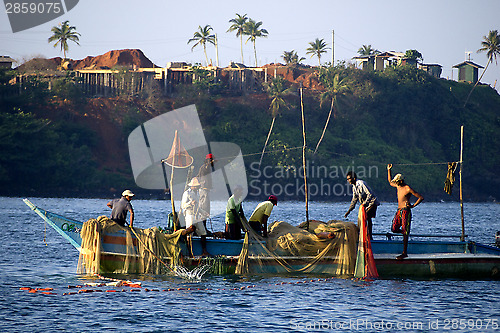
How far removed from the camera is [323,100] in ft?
275

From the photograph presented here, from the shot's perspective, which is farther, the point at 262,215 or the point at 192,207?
the point at 262,215

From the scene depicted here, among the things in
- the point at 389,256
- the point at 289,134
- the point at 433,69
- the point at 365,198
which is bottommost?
the point at 389,256

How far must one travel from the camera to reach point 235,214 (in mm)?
17000

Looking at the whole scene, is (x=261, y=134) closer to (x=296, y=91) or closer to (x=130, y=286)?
(x=296, y=91)

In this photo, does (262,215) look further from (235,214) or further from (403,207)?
(403,207)

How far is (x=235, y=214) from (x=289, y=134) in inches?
2449

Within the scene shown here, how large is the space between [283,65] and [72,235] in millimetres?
79728

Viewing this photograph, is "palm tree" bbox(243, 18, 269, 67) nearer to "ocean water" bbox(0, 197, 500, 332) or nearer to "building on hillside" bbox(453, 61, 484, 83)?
"building on hillside" bbox(453, 61, 484, 83)

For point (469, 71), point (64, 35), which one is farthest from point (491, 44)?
point (64, 35)

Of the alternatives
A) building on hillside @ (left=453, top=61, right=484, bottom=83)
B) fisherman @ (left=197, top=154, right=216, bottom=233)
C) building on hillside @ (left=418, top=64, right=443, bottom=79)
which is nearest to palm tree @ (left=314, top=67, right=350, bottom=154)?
building on hillside @ (left=418, top=64, right=443, bottom=79)

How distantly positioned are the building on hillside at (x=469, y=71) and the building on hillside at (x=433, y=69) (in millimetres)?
4128

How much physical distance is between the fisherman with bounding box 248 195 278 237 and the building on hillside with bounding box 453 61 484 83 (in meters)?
94.0

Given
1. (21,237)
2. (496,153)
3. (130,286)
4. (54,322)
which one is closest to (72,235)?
(130,286)

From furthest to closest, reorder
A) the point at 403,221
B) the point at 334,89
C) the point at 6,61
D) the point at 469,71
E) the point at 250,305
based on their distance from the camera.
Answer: the point at 469,71
the point at 334,89
the point at 6,61
the point at 403,221
the point at 250,305
